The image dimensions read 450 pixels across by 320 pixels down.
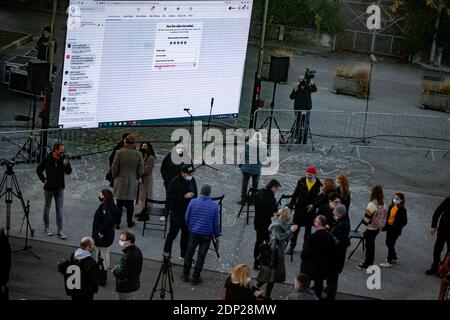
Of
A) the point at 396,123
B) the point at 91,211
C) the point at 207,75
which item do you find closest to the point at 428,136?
the point at 396,123

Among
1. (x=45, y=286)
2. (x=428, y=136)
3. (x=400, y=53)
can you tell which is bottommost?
(x=45, y=286)

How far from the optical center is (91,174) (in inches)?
824

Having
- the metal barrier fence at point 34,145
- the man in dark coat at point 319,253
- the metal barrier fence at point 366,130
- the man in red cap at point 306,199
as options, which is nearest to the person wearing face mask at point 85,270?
the man in dark coat at point 319,253

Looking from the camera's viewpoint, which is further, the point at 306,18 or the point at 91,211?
the point at 306,18

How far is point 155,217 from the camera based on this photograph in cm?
1895

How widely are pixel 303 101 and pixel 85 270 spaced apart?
39.4 feet

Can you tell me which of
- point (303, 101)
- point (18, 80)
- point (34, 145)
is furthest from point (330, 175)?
point (18, 80)

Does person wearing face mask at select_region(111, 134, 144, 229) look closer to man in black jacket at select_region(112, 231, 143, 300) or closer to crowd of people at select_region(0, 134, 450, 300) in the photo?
crowd of people at select_region(0, 134, 450, 300)

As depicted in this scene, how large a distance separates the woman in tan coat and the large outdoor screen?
350 cm

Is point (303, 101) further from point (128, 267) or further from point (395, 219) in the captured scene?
point (128, 267)

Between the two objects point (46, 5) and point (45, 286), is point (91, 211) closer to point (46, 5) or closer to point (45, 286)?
point (45, 286)

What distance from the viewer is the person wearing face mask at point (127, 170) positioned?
17.9 metres

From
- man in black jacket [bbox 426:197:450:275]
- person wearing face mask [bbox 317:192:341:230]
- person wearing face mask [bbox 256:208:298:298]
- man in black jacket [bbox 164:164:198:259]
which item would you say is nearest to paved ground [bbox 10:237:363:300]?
person wearing face mask [bbox 256:208:298:298]
